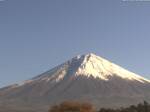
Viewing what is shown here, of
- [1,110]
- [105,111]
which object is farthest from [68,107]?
[1,110]

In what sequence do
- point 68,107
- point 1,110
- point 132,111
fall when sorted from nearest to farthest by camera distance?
point 68,107 < point 132,111 < point 1,110

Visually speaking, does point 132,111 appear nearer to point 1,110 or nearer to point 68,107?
Answer: point 68,107

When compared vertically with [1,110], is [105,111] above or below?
below

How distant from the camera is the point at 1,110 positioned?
198m

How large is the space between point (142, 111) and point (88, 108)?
9.36 m

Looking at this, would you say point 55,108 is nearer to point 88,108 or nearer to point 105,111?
point 88,108

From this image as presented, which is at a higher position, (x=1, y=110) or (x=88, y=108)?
(x=1, y=110)

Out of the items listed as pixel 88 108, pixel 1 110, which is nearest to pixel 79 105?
pixel 88 108

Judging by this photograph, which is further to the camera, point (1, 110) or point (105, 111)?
point (1, 110)

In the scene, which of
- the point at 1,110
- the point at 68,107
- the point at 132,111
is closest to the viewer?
the point at 68,107

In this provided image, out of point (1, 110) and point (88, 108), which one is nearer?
point (88, 108)

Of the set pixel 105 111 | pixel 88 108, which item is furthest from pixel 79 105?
pixel 105 111

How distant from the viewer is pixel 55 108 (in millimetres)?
78000

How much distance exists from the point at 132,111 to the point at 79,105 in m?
10.2
